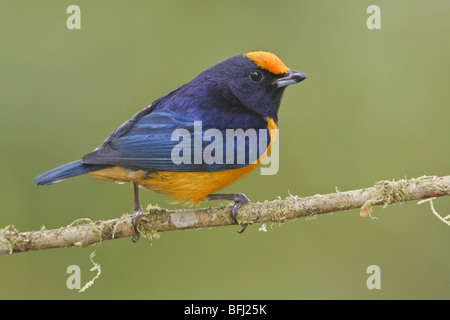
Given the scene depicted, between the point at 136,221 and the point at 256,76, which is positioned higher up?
the point at 256,76

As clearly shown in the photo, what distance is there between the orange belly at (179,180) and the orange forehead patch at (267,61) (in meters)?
0.90

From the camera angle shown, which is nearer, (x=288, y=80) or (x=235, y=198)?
(x=235, y=198)

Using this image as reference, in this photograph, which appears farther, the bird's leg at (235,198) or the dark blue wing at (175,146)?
the dark blue wing at (175,146)

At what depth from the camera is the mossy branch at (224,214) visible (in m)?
3.92

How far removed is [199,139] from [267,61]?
0.90 metres

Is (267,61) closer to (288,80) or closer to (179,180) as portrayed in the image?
(288,80)

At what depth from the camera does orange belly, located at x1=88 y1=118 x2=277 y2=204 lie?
15.1 ft

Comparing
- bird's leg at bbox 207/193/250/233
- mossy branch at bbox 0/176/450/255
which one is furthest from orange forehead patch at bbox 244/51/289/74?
mossy branch at bbox 0/176/450/255

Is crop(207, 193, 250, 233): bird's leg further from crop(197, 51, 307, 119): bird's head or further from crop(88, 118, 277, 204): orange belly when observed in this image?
crop(197, 51, 307, 119): bird's head

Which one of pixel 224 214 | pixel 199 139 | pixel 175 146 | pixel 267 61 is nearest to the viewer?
pixel 224 214

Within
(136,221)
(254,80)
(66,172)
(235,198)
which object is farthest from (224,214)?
(254,80)

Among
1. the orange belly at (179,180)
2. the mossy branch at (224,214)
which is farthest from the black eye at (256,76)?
the mossy branch at (224,214)

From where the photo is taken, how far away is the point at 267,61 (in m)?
5.14

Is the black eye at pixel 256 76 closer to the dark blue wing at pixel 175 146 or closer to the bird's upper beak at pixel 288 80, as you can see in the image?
the bird's upper beak at pixel 288 80
